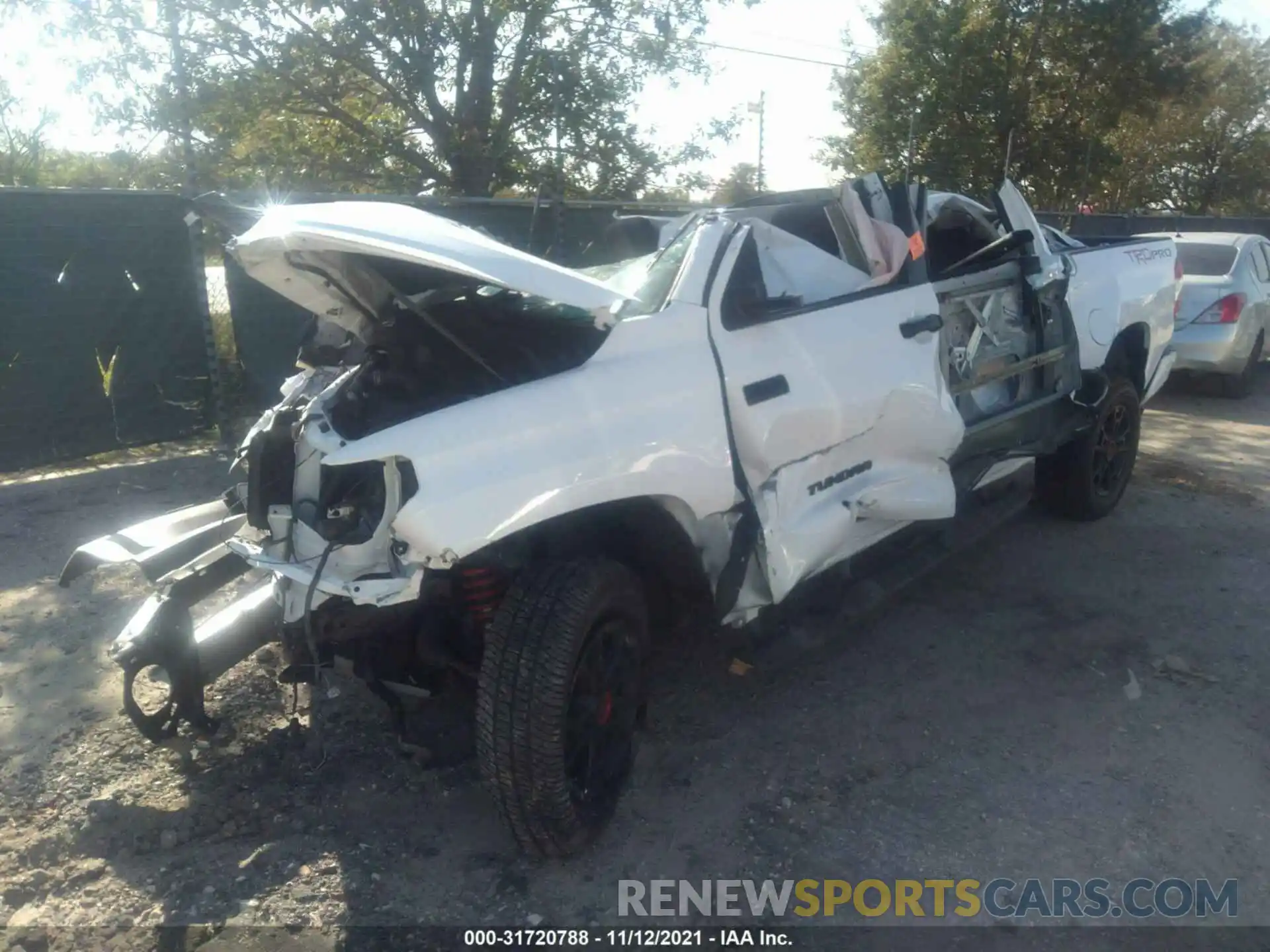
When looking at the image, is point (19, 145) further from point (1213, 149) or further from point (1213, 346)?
point (1213, 149)

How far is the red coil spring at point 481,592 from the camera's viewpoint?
3322mm

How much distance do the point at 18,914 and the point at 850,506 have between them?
9.92ft

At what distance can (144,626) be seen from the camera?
140 inches

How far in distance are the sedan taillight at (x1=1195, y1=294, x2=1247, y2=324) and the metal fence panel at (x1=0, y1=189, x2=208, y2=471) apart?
9.36m

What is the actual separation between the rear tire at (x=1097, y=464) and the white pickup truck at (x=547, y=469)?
1.87 meters

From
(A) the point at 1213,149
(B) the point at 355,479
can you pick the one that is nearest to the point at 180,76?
(B) the point at 355,479

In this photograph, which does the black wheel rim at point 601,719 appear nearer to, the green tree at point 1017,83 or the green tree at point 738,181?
the green tree at point 738,181

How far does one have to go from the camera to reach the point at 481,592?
11.0 ft

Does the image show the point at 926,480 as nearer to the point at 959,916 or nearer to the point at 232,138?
the point at 959,916

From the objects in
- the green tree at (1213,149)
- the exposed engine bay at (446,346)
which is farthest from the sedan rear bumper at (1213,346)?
the green tree at (1213,149)

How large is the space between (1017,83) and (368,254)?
66.8 feet

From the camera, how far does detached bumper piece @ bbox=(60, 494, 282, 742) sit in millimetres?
3525

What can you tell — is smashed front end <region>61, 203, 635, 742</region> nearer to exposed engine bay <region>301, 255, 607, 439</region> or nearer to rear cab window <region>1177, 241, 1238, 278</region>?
exposed engine bay <region>301, 255, 607, 439</region>

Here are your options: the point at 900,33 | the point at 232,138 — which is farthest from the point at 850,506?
the point at 900,33
